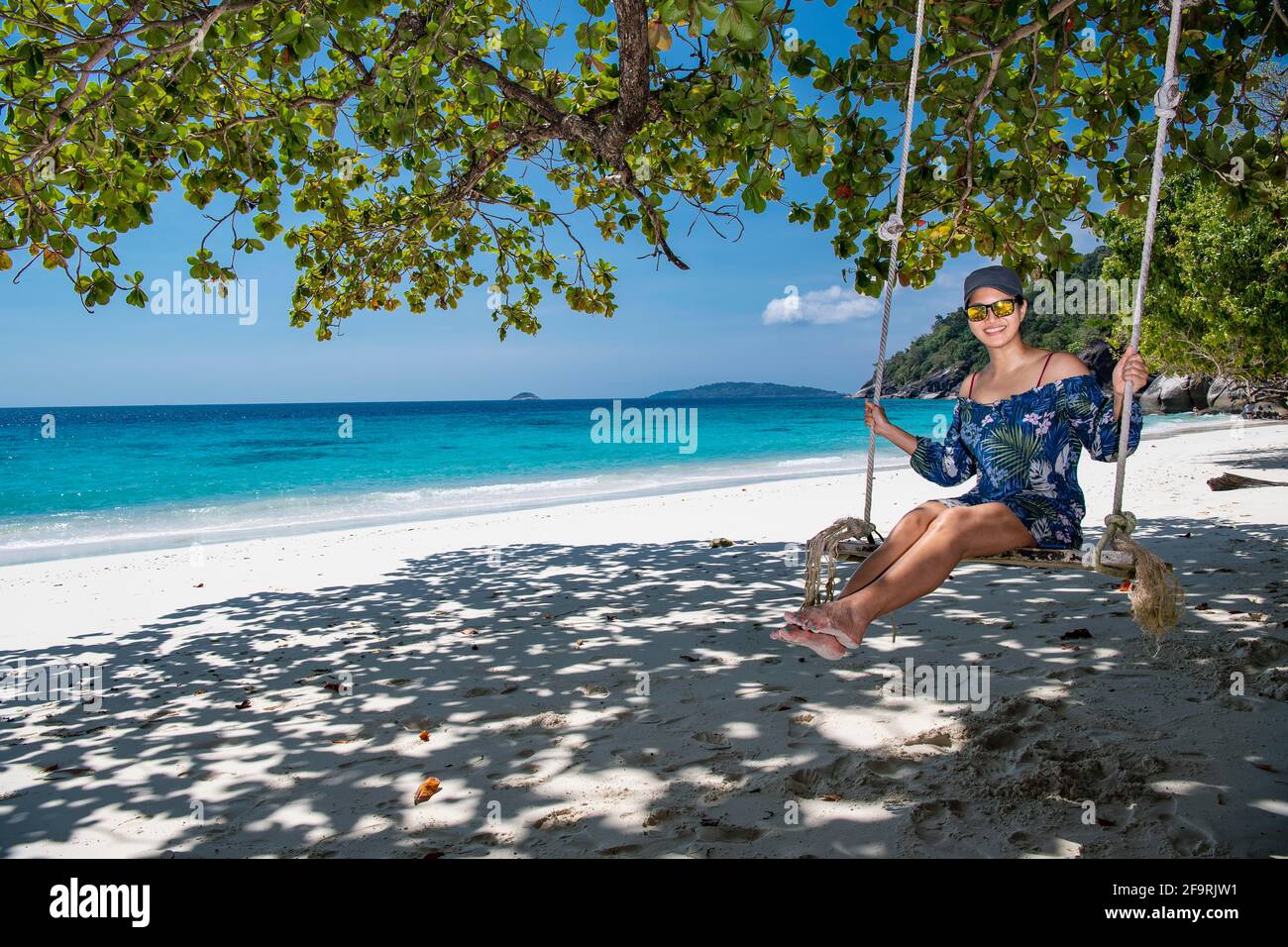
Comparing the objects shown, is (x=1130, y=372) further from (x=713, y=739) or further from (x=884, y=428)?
(x=713, y=739)

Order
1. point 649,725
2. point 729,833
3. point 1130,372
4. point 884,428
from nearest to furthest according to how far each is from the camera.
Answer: point 729,833 → point 1130,372 → point 649,725 → point 884,428

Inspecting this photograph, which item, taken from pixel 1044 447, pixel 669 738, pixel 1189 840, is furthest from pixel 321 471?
pixel 1189 840

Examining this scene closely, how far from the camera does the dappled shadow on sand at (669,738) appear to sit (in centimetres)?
276

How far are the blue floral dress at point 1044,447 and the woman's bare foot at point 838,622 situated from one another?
85 centimetres

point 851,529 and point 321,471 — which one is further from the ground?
point 851,529

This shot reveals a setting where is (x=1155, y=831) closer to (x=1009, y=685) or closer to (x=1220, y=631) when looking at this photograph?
(x=1009, y=685)

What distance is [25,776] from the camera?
3.60 meters

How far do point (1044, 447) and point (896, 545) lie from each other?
2.85ft

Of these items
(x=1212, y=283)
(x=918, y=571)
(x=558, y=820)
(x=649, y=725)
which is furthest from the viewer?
(x=1212, y=283)

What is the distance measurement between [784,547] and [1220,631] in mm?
4551

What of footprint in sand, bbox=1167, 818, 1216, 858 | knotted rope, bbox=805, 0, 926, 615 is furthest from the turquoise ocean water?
footprint in sand, bbox=1167, 818, 1216, 858

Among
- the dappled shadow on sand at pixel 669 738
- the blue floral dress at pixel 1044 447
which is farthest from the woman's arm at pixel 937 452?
the dappled shadow on sand at pixel 669 738

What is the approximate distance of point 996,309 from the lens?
3598 millimetres

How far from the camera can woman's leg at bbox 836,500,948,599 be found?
3.15 metres
